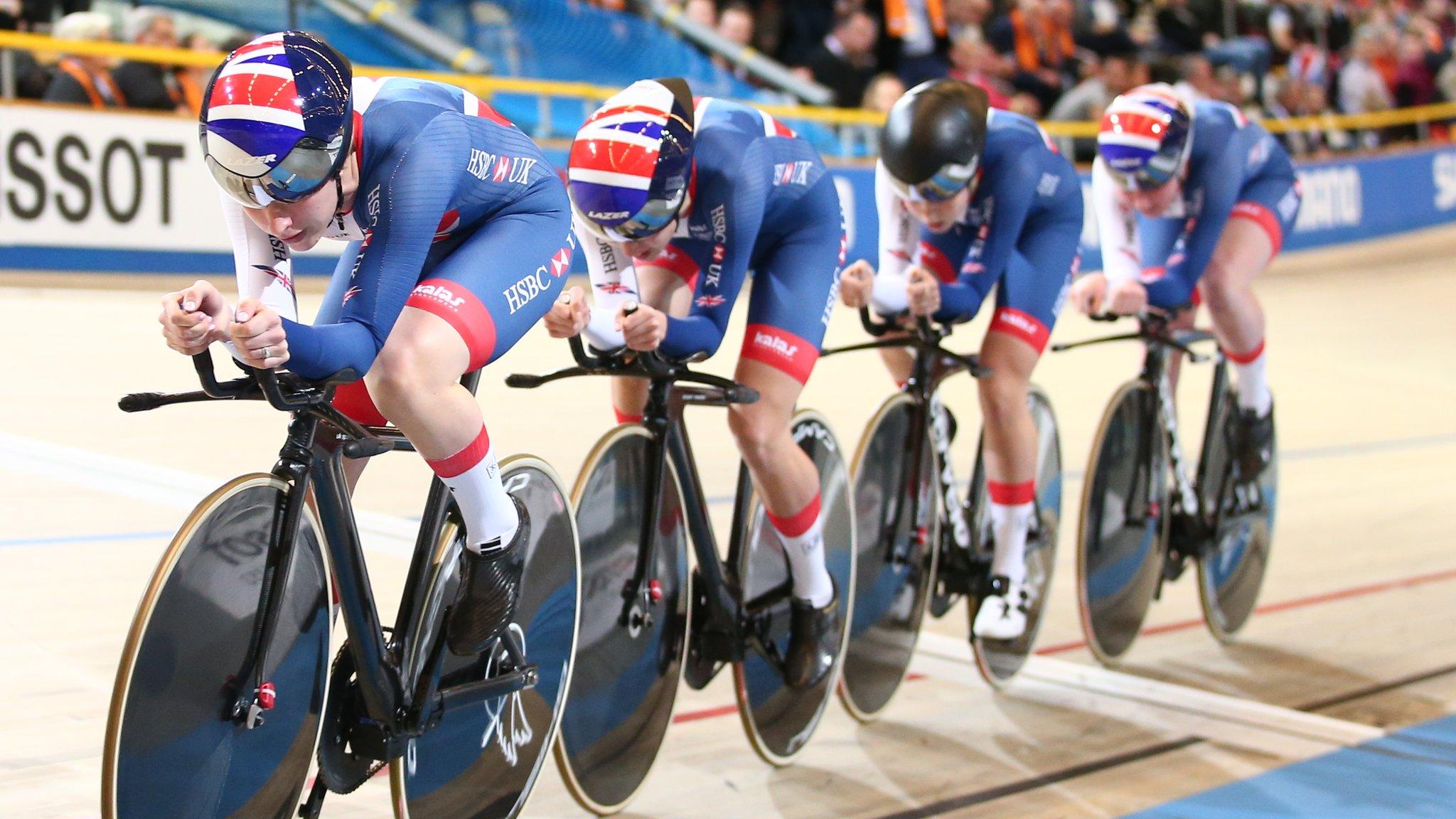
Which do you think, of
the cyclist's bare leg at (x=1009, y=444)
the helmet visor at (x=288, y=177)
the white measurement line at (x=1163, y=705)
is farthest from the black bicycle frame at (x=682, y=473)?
the white measurement line at (x=1163, y=705)

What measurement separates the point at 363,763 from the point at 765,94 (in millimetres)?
9843

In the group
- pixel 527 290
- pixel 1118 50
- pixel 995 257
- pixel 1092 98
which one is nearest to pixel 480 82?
pixel 1092 98

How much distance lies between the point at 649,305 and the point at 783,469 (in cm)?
46

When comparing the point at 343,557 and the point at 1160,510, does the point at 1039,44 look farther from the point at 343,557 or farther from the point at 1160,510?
the point at 343,557

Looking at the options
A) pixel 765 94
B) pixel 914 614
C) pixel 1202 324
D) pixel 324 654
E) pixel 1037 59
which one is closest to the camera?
pixel 324 654

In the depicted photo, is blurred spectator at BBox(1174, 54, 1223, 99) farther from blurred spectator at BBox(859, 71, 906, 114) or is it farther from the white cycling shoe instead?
the white cycling shoe

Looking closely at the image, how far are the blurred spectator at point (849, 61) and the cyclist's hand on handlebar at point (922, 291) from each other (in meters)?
8.36

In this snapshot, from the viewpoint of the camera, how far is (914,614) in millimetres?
4055

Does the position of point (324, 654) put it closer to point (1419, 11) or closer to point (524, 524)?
point (524, 524)

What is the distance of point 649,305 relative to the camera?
343 cm

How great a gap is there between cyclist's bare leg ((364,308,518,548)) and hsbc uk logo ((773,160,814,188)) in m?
1.07

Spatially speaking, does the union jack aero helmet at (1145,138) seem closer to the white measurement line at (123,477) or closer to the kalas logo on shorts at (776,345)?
the kalas logo on shorts at (776,345)

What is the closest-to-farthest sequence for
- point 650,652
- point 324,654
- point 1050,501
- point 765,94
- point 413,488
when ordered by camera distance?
point 324,654 < point 650,652 < point 1050,501 < point 413,488 < point 765,94

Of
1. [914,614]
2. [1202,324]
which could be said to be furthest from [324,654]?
[1202,324]
